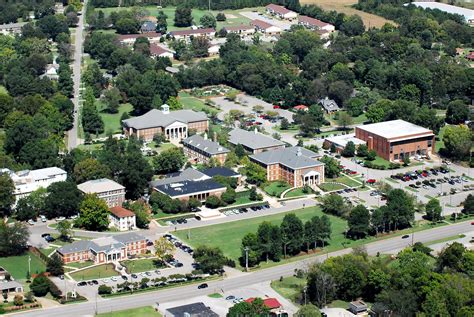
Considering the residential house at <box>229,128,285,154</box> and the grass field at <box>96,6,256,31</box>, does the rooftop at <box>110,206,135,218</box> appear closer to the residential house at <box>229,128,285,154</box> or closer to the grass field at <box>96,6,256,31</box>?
the residential house at <box>229,128,285,154</box>

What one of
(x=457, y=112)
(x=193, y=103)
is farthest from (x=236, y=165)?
(x=457, y=112)

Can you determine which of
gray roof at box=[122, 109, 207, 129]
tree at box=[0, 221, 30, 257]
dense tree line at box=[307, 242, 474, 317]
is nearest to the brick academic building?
gray roof at box=[122, 109, 207, 129]

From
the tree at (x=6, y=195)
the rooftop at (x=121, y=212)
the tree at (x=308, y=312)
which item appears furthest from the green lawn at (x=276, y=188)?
the tree at (x=308, y=312)

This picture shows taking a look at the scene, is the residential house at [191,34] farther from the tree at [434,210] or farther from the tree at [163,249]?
the tree at [163,249]

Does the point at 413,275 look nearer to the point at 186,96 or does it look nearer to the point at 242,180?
the point at 242,180

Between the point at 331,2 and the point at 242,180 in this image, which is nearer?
the point at 242,180

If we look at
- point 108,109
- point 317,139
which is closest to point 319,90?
point 317,139

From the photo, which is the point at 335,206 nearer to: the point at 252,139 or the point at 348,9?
the point at 252,139
